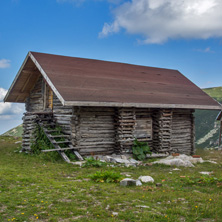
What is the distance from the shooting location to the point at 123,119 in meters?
15.5

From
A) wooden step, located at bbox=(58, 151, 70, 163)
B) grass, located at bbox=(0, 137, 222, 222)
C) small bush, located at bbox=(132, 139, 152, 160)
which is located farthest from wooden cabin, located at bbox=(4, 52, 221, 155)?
grass, located at bbox=(0, 137, 222, 222)

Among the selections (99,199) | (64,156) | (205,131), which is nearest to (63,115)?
(64,156)

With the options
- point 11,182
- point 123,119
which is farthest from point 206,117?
point 11,182

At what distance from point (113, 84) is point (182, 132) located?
6156mm

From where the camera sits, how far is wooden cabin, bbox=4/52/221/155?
48.4 ft

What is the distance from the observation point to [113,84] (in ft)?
55.5

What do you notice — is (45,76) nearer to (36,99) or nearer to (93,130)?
(93,130)

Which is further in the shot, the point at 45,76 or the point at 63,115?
the point at 63,115

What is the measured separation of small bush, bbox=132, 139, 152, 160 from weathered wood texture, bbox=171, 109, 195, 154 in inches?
126

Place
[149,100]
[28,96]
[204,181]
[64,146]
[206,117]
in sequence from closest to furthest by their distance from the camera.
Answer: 1. [204,181]
2. [64,146]
3. [149,100]
4. [28,96]
5. [206,117]

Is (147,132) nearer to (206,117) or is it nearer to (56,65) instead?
(56,65)

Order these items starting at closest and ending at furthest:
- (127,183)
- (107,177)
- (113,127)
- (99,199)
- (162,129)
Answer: (99,199)
(127,183)
(107,177)
(113,127)
(162,129)

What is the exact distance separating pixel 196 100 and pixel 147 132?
461 cm

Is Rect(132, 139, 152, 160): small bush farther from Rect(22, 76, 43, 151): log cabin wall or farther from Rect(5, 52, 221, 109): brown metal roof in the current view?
Rect(22, 76, 43, 151): log cabin wall
